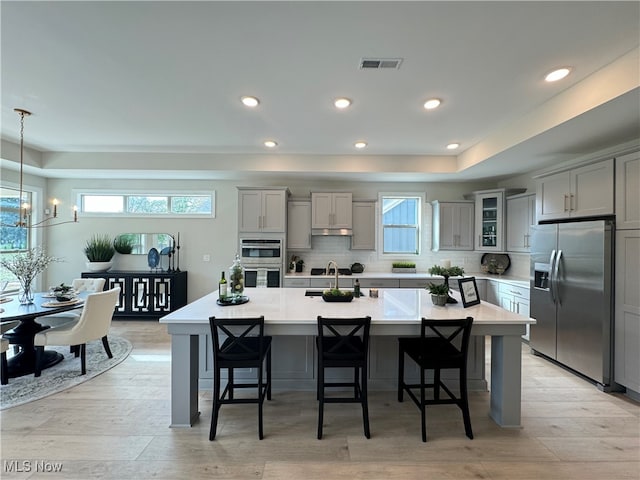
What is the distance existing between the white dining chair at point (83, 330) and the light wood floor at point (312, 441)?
542 mm

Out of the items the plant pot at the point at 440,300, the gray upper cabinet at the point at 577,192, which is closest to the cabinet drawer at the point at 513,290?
the gray upper cabinet at the point at 577,192

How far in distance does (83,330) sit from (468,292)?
3.97m

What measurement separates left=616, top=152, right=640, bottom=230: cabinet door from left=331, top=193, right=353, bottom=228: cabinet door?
10.9 feet

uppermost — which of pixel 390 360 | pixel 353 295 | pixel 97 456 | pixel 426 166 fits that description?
pixel 426 166

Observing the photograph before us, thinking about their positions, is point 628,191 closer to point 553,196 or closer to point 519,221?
point 553,196

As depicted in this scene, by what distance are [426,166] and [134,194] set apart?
524 cm

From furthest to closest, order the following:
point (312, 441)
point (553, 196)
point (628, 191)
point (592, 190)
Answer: point (553, 196), point (592, 190), point (628, 191), point (312, 441)

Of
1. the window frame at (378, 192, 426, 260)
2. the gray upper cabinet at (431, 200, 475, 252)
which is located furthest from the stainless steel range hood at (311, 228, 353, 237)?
the gray upper cabinet at (431, 200, 475, 252)

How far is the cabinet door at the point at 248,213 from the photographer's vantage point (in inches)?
199

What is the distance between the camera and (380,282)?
4.96 meters

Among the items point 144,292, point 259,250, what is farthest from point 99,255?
point 259,250

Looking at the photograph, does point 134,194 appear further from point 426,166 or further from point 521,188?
point 521,188

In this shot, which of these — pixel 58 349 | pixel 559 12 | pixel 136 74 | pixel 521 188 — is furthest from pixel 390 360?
pixel 58 349

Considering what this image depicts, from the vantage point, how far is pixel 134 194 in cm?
562
